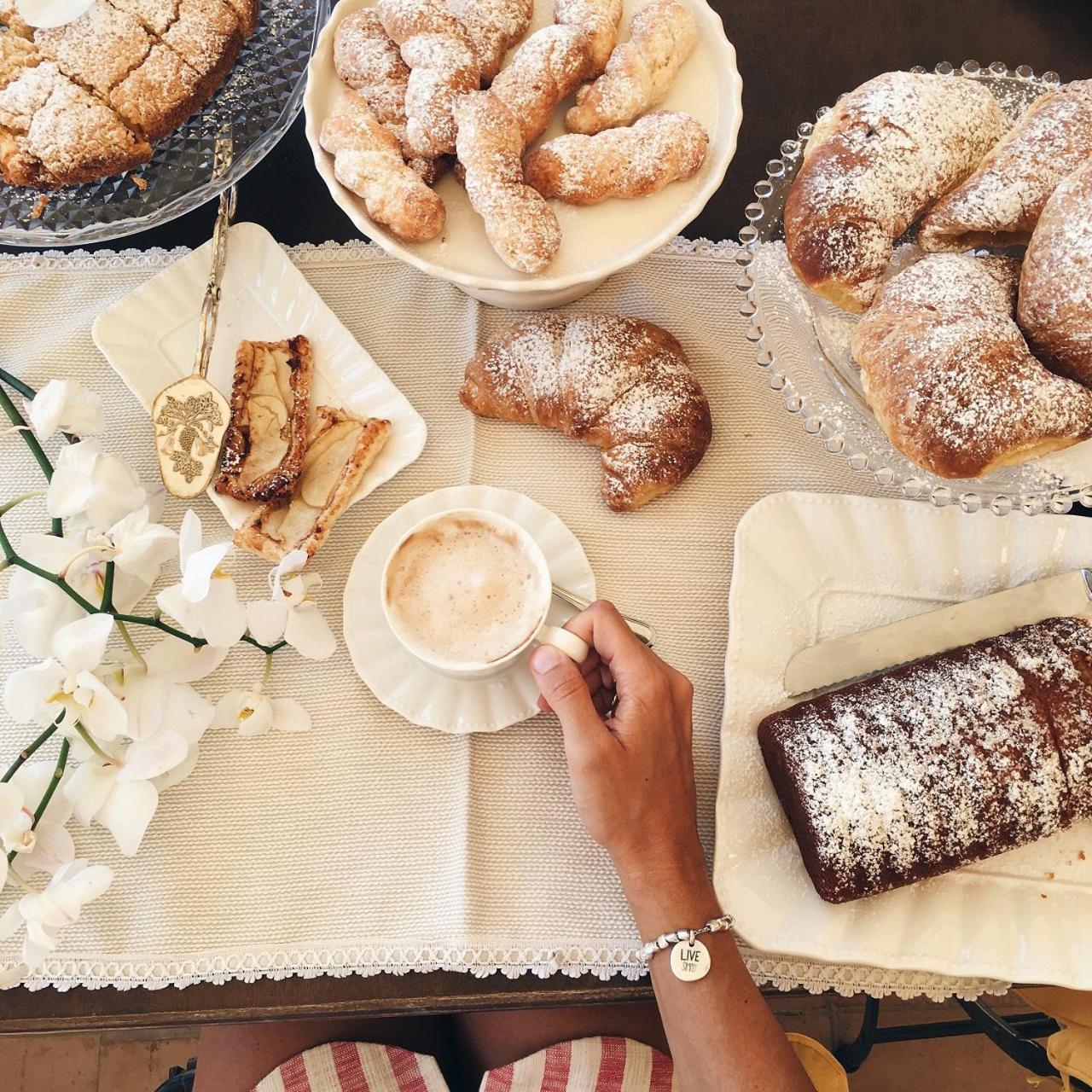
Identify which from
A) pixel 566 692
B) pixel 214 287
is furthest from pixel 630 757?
pixel 214 287

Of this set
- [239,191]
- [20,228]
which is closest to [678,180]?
[239,191]

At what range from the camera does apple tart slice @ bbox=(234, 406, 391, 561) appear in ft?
3.19

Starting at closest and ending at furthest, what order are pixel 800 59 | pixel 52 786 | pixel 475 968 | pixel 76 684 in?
pixel 76 684
pixel 52 786
pixel 475 968
pixel 800 59

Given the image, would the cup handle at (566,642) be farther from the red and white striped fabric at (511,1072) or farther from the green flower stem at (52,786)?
the red and white striped fabric at (511,1072)

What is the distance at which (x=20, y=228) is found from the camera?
972mm

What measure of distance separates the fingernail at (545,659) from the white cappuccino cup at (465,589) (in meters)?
0.03

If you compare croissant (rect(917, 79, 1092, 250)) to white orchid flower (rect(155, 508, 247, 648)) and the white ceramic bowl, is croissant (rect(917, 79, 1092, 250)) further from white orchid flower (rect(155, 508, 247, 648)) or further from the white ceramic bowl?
white orchid flower (rect(155, 508, 247, 648))

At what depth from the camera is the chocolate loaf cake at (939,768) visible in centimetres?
86

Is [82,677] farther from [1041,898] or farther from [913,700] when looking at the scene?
[1041,898]

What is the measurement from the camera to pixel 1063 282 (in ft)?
2.42

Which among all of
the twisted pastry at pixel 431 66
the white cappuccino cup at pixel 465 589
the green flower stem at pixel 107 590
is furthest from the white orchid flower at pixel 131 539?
the twisted pastry at pixel 431 66

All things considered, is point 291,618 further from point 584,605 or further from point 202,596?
point 584,605

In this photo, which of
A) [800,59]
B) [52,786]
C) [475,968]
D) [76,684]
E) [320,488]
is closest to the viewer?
[76,684]

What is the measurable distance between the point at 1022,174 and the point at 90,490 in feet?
2.86
